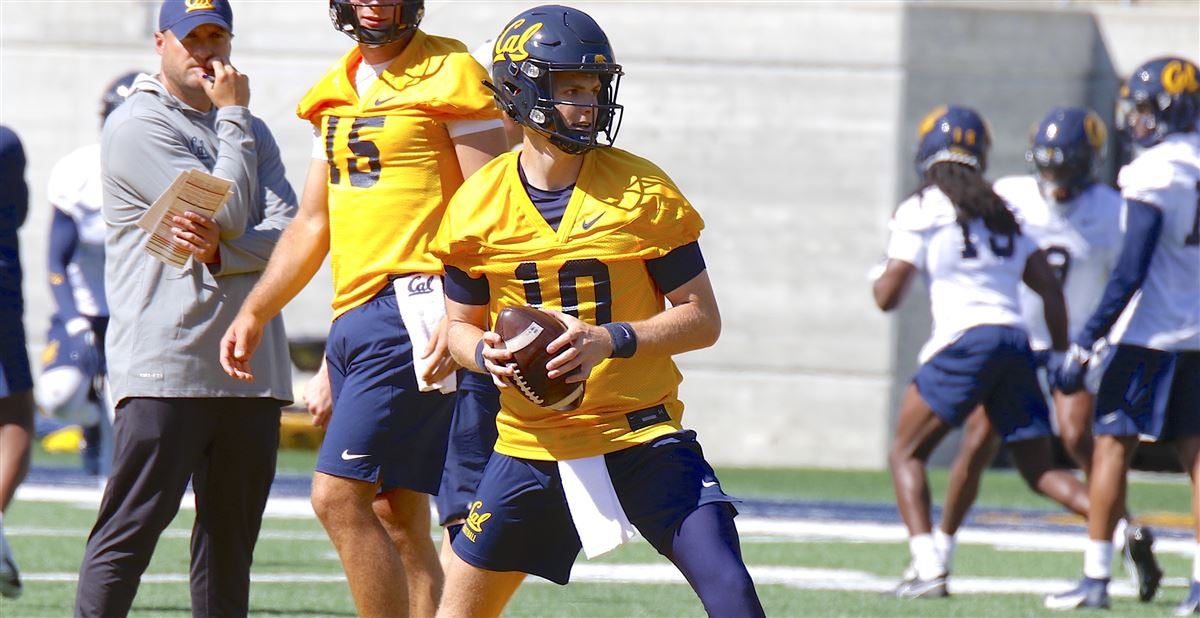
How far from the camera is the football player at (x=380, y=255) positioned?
5.07 metres

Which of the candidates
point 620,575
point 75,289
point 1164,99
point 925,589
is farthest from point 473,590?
point 75,289

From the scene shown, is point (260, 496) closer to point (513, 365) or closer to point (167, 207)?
point (167, 207)

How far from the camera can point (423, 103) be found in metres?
5.11

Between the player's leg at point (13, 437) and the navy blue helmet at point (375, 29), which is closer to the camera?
A: the navy blue helmet at point (375, 29)

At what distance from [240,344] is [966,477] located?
14.2 feet

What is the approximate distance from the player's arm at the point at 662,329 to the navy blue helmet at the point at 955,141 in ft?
13.9

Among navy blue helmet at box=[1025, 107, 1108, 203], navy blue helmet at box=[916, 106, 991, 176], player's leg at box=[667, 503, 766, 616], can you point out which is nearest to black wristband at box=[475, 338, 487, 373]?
player's leg at box=[667, 503, 766, 616]

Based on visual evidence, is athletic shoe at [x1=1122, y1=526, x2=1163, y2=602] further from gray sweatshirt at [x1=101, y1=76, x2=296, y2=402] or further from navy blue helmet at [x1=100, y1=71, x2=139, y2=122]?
navy blue helmet at [x1=100, y1=71, x2=139, y2=122]

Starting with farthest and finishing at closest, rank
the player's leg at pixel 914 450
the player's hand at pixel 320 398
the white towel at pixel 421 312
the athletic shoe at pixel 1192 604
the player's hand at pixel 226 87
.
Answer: the player's leg at pixel 914 450
the athletic shoe at pixel 1192 604
the player's hand at pixel 320 398
the player's hand at pixel 226 87
the white towel at pixel 421 312

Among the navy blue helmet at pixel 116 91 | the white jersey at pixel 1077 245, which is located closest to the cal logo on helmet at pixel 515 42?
the navy blue helmet at pixel 116 91

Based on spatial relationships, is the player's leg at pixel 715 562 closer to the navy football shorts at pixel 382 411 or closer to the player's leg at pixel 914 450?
the navy football shorts at pixel 382 411

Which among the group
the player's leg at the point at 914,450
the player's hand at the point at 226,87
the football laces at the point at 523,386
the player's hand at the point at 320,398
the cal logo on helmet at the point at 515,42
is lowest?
the player's leg at the point at 914,450

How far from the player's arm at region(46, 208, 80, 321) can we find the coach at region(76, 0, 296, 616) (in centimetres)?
424

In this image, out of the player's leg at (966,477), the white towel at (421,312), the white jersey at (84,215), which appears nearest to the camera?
the white towel at (421,312)
